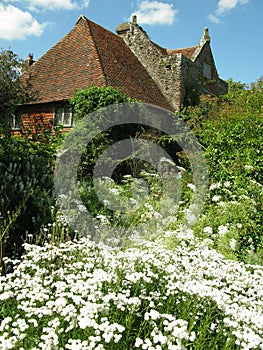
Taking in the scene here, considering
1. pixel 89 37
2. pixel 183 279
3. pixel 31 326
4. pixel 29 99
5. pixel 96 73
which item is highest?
pixel 89 37

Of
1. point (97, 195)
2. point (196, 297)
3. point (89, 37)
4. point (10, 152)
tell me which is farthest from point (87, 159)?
point (89, 37)

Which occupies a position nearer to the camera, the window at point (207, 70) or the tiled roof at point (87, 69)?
the tiled roof at point (87, 69)

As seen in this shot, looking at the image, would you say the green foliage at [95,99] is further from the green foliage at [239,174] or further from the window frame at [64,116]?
the green foliage at [239,174]

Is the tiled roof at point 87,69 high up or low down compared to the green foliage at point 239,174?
up

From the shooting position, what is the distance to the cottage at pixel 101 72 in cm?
1603

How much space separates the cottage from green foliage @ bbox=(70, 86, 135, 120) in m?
1.81

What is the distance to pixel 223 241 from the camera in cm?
582

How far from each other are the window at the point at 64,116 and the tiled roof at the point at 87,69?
486mm

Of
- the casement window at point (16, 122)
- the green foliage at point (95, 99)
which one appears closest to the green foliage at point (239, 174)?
the green foliage at point (95, 99)

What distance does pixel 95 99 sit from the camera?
41.5ft

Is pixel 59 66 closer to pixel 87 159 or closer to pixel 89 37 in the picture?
pixel 89 37

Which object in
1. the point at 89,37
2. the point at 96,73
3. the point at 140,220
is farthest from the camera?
the point at 89,37

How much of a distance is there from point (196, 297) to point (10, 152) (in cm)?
499

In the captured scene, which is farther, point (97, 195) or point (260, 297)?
point (97, 195)
